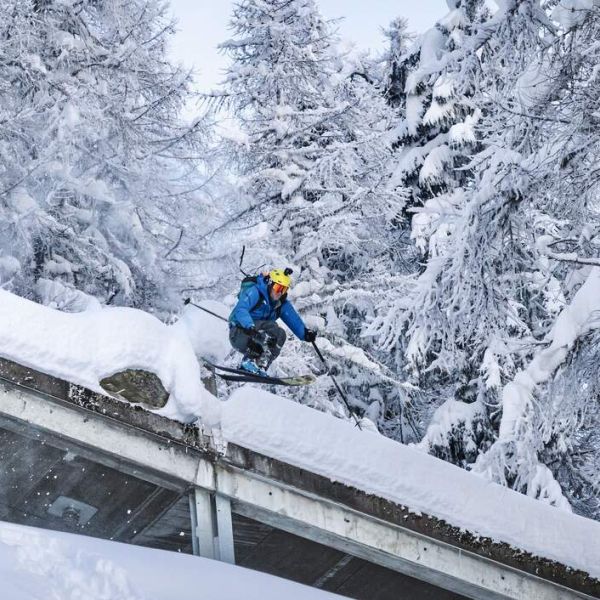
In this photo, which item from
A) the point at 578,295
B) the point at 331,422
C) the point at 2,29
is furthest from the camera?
the point at 2,29

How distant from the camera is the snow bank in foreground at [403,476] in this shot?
683 cm

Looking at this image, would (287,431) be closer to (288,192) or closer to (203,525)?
(203,525)

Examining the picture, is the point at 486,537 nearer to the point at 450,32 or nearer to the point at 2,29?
the point at 450,32

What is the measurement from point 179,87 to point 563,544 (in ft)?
38.0

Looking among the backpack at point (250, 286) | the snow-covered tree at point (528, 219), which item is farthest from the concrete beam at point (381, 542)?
the backpack at point (250, 286)

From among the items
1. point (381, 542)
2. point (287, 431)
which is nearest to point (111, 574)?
point (287, 431)

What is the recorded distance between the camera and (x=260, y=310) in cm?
1048

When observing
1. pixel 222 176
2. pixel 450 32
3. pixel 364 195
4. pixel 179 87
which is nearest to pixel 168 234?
pixel 222 176

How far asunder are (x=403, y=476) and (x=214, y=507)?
1526 mm

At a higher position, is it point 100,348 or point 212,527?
point 100,348

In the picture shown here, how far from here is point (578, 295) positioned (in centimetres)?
761

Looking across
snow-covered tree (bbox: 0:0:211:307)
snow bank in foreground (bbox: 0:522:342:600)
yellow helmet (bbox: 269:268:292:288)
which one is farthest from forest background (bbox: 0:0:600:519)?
snow bank in foreground (bbox: 0:522:342:600)

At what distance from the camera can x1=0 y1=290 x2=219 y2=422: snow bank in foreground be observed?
6.26 m

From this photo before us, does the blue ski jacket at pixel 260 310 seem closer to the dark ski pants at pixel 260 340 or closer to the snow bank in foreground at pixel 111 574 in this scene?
the dark ski pants at pixel 260 340
